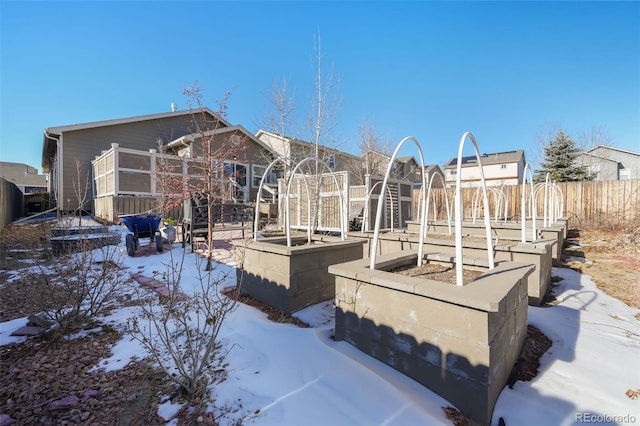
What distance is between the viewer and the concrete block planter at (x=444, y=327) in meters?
1.98

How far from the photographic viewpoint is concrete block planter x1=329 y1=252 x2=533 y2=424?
1.98 metres

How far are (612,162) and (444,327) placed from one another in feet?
108

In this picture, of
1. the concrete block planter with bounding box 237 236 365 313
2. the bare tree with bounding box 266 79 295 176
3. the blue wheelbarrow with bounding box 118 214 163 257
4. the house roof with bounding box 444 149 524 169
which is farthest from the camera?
the house roof with bounding box 444 149 524 169

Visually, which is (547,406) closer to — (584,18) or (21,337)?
(21,337)

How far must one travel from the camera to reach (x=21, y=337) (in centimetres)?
303

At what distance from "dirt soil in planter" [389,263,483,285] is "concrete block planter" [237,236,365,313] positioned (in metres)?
1.26

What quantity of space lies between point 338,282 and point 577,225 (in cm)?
1493

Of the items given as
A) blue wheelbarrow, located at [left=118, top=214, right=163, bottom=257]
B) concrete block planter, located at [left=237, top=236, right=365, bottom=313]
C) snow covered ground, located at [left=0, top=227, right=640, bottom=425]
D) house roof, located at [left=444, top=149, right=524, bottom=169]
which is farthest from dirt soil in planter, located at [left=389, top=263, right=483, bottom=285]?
house roof, located at [left=444, top=149, right=524, bottom=169]

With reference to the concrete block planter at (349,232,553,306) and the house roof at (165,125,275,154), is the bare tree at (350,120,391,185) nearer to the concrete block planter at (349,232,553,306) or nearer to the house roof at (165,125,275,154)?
the house roof at (165,125,275,154)

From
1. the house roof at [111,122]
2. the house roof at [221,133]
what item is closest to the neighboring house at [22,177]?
the house roof at [111,122]

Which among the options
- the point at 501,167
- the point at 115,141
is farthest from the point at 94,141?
the point at 501,167

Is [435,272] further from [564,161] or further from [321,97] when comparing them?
[564,161]

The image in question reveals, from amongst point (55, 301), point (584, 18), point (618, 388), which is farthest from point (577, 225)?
point (55, 301)

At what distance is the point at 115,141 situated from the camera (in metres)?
14.9
